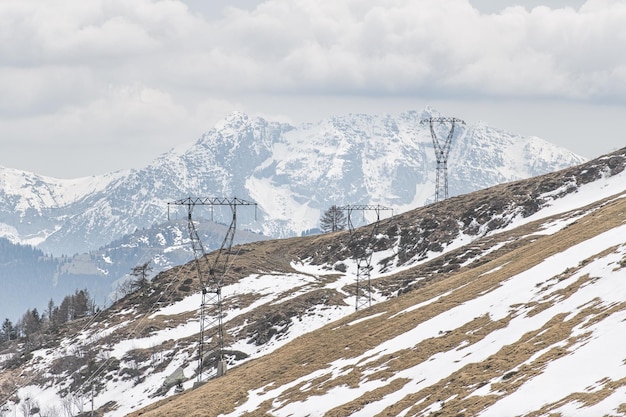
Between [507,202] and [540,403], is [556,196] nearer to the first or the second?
[507,202]

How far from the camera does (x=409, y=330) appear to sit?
65375 millimetres

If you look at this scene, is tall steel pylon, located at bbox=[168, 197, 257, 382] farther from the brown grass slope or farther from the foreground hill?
the brown grass slope

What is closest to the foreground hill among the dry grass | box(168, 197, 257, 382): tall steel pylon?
the dry grass

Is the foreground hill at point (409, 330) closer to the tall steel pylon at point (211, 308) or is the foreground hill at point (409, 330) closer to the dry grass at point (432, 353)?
the dry grass at point (432, 353)

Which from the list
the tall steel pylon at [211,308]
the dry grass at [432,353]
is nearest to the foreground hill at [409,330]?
the dry grass at [432,353]

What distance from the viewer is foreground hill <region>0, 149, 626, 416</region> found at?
4067cm

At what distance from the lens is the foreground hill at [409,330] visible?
4067 cm

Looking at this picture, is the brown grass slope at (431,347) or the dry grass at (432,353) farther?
the brown grass slope at (431,347)

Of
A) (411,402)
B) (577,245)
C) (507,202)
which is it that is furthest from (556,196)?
(411,402)

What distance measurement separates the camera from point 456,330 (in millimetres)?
57469

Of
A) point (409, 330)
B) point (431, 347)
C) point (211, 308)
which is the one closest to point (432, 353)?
point (431, 347)

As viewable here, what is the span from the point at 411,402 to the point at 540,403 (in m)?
Result: 11.3

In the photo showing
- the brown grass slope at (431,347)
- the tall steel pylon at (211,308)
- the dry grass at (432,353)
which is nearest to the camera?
the dry grass at (432,353)

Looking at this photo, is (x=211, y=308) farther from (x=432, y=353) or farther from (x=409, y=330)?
(x=432, y=353)
